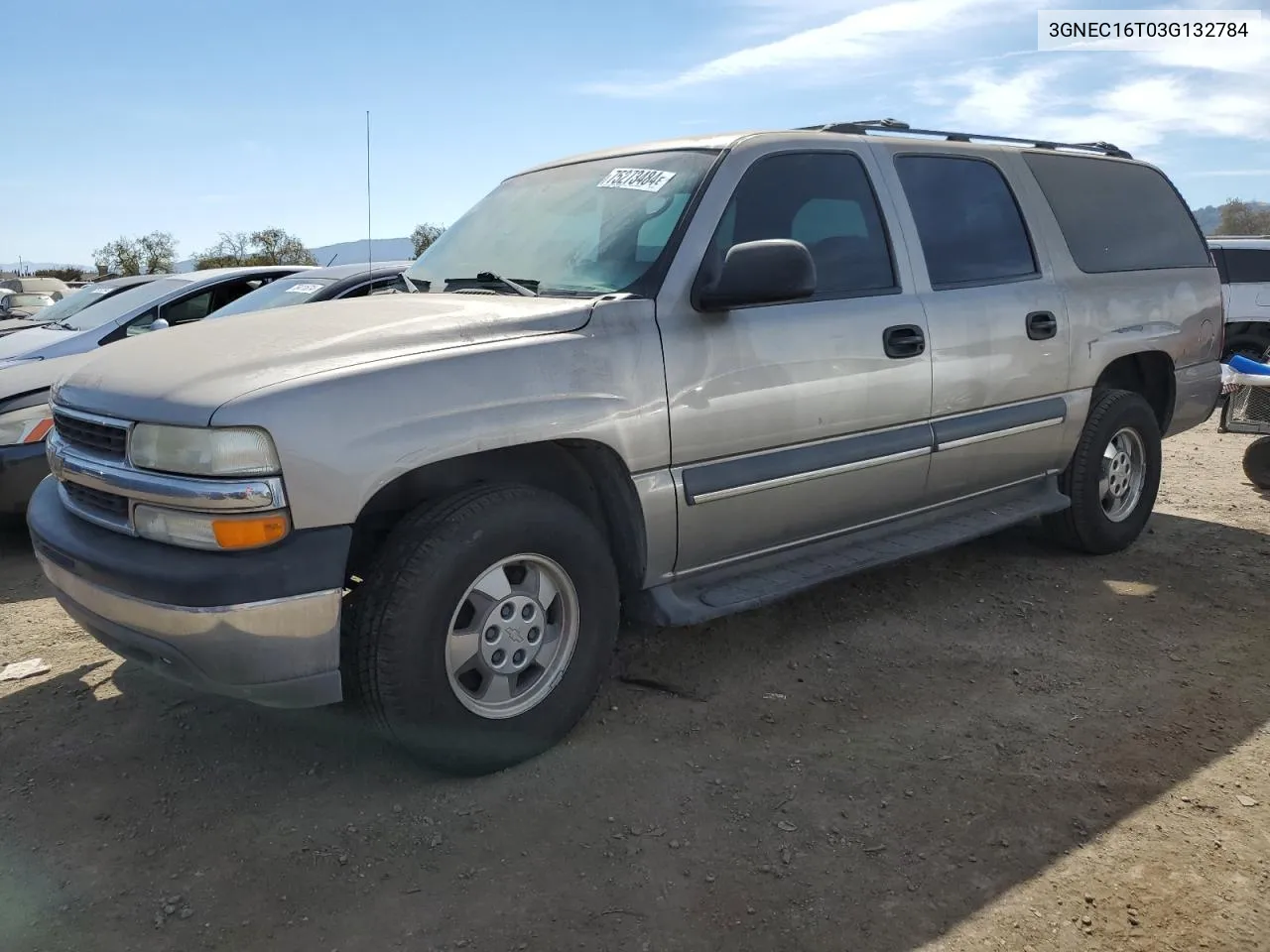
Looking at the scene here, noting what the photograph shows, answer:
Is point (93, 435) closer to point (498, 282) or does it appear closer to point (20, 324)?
point (498, 282)

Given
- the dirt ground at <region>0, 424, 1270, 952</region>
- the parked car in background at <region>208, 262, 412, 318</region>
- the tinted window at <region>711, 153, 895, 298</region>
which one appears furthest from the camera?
the parked car in background at <region>208, 262, 412, 318</region>

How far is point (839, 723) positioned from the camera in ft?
11.0

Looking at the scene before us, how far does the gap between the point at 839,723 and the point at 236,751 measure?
6.33 feet

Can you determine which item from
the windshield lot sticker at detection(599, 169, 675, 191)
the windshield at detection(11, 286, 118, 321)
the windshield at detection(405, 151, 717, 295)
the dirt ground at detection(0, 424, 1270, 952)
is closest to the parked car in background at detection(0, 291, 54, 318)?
the windshield at detection(11, 286, 118, 321)

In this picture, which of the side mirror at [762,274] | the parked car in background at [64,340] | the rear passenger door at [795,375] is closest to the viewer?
the side mirror at [762,274]

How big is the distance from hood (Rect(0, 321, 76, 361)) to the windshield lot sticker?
205 inches

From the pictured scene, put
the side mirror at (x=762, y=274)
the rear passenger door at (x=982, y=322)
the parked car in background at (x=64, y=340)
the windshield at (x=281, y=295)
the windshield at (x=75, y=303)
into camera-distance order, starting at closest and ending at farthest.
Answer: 1. the side mirror at (x=762, y=274)
2. the rear passenger door at (x=982, y=322)
3. the parked car in background at (x=64, y=340)
4. the windshield at (x=281, y=295)
5. the windshield at (x=75, y=303)

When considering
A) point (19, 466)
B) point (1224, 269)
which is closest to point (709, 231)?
point (19, 466)

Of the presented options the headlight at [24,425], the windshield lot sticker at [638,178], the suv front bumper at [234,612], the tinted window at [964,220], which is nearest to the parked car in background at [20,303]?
the headlight at [24,425]

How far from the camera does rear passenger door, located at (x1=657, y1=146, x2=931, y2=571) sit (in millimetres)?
3279

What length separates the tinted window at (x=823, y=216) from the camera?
140 inches

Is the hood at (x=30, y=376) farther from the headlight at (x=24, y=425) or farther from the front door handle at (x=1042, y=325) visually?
the front door handle at (x=1042, y=325)

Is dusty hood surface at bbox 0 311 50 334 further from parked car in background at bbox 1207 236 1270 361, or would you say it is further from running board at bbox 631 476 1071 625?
parked car in background at bbox 1207 236 1270 361

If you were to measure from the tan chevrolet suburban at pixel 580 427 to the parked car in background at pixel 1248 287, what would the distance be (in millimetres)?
9818
